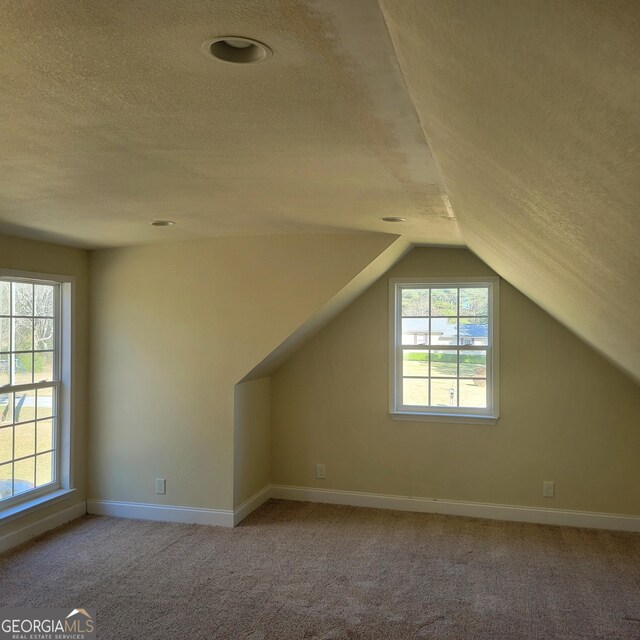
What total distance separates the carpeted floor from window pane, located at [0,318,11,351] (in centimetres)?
145

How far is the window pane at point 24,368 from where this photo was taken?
4.41 metres

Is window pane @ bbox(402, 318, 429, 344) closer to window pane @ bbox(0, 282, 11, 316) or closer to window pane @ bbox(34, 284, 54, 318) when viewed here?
window pane @ bbox(34, 284, 54, 318)

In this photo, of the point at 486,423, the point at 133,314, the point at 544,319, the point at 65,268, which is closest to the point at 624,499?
the point at 486,423

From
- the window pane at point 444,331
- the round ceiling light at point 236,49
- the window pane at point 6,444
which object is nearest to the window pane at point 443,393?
the window pane at point 444,331

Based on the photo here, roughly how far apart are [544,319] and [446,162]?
10.00 feet

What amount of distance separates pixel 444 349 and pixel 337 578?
7.19 ft

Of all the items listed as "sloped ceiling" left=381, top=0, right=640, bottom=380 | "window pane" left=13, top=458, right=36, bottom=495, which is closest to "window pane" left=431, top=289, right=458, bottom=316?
"sloped ceiling" left=381, top=0, right=640, bottom=380

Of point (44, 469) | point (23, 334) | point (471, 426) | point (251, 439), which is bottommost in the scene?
point (44, 469)

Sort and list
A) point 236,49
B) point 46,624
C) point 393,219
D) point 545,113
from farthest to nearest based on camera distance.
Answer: point 393,219 → point 46,624 → point 236,49 → point 545,113

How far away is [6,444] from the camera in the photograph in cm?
430

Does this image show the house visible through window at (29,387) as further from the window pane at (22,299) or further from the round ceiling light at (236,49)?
the round ceiling light at (236,49)

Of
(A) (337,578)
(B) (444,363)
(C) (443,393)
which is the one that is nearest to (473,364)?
(B) (444,363)

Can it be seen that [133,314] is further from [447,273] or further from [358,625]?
[358,625]

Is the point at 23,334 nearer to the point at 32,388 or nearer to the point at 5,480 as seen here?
the point at 32,388
